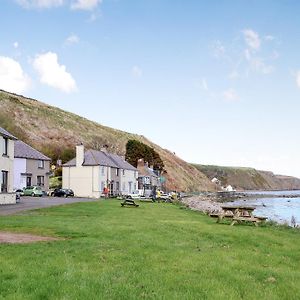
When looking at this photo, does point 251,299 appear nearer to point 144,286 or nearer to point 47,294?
point 144,286

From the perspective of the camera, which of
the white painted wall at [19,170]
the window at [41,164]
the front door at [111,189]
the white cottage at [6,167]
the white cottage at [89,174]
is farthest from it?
the front door at [111,189]

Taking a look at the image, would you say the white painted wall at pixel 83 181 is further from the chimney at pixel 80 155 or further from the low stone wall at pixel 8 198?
the low stone wall at pixel 8 198

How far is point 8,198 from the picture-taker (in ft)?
156

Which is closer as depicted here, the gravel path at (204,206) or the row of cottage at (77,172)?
the gravel path at (204,206)

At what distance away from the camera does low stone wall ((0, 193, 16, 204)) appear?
46.4 metres

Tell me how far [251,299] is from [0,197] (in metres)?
40.8

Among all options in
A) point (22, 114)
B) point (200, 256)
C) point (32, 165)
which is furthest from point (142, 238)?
point (22, 114)

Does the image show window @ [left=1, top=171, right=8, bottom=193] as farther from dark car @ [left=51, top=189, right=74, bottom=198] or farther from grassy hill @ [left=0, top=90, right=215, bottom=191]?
grassy hill @ [left=0, top=90, right=215, bottom=191]

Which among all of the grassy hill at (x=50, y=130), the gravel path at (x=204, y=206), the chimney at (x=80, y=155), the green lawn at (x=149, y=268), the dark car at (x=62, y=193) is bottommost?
the gravel path at (x=204, y=206)

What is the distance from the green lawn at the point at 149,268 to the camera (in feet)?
31.7

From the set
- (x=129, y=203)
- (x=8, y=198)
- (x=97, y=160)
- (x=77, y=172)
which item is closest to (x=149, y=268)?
(x=129, y=203)

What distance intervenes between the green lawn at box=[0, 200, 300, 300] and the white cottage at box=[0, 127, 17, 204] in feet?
99.4

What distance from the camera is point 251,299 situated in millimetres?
9438

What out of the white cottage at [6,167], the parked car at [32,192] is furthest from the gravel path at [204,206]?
the parked car at [32,192]
